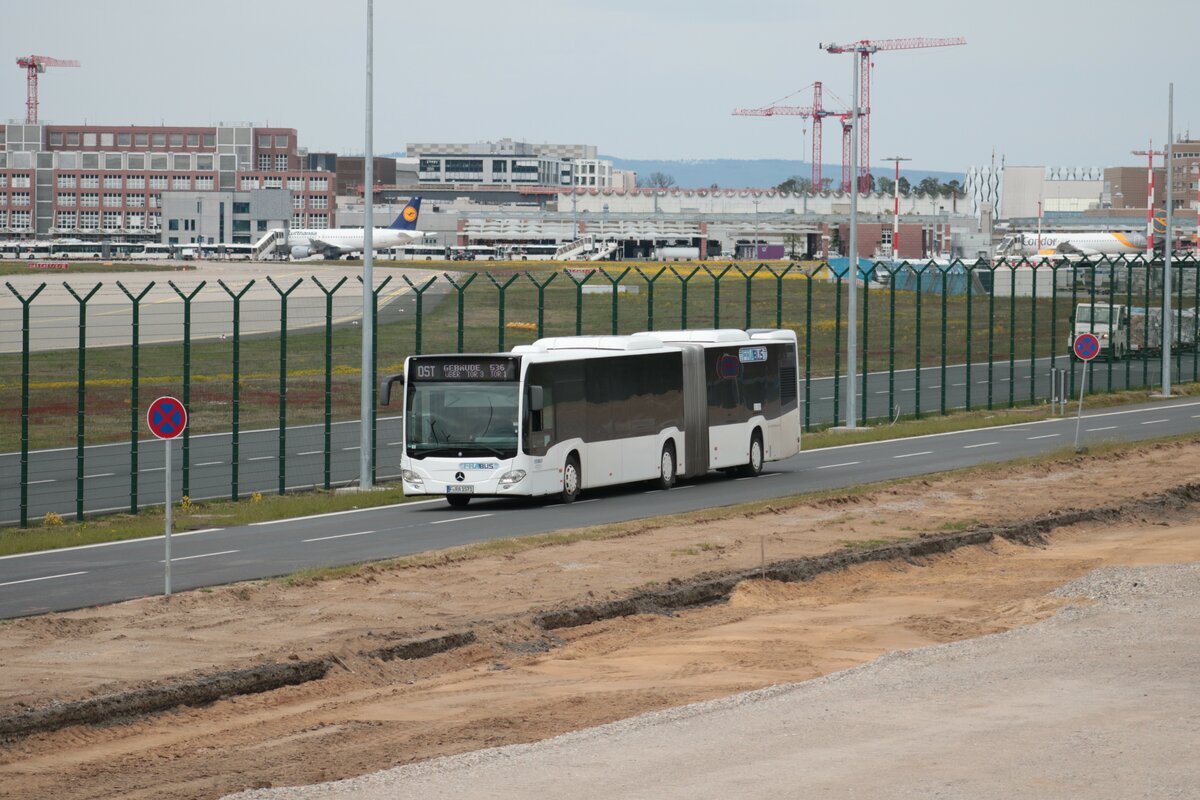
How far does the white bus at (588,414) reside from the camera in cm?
2847

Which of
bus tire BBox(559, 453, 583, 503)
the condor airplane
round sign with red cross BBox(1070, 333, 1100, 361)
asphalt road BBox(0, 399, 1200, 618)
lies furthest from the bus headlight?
the condor airplane

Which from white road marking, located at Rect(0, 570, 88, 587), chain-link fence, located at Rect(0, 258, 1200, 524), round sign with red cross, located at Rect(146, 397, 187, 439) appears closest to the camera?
round sign with red cross, located at Rect(146, 397, 187, 439)

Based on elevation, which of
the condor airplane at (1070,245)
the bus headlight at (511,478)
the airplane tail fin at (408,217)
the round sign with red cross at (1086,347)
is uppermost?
the airplane tail fin at (408,217)

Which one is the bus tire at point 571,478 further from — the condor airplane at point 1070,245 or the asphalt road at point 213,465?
the condor airplane at point 1070,245

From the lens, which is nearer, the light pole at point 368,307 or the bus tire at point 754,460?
the light pole at point 368,307

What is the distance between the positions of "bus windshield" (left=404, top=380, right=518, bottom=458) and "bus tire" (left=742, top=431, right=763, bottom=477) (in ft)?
24.6

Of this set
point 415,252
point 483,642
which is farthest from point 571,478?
point 415,252

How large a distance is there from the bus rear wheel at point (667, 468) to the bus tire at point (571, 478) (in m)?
2.42

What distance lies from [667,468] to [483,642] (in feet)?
51.3

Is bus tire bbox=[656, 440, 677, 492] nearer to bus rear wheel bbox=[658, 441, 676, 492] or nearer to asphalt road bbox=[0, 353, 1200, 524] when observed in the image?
bus rear wheel bbox=[658, 441, 676, 492]

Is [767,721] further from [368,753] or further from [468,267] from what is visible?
[468,267]

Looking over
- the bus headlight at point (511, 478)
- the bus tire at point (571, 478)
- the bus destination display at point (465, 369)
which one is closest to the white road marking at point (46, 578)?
Answer: the bus headlight at point (511, 478)

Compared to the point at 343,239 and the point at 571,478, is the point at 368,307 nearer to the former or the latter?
the point at 571,478

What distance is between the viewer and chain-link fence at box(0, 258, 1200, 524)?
3195 cm
